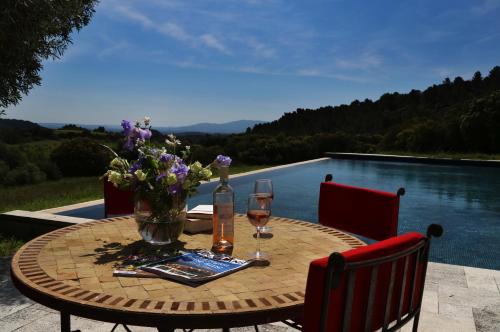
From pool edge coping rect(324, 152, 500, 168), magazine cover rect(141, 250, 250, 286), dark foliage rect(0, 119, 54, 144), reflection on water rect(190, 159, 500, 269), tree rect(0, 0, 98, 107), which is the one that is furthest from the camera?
dark foliage rect(0, 119, 54, 144)

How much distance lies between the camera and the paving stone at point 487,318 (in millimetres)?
2444

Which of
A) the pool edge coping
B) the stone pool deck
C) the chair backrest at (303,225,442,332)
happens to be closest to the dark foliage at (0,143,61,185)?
the stone pool deck

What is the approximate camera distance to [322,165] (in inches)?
573

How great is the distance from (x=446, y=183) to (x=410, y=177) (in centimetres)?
120

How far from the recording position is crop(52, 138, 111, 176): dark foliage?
43.3ft

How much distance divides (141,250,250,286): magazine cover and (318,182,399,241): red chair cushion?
122 centimetres

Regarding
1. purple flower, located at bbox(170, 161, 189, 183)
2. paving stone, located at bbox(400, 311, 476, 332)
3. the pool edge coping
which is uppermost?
purple flower, located at bbox(170, 161, 189, 183)

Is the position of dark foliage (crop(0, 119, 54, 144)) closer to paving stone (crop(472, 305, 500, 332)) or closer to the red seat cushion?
the red seat cushion

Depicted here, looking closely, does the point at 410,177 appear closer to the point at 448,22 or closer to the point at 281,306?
the point at 448,22

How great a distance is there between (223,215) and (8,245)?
3371mm

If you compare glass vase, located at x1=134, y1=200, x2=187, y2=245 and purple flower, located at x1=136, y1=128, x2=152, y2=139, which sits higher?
purple flower, located at x1=136, y1=128, x2=152, y2=139

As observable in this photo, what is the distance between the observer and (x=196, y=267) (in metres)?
1.36

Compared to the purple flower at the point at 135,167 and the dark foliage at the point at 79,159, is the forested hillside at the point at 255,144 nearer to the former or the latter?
the dark foliage at the point at 79,159

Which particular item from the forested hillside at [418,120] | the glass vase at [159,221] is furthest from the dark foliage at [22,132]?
the glass vase at [159,221]
